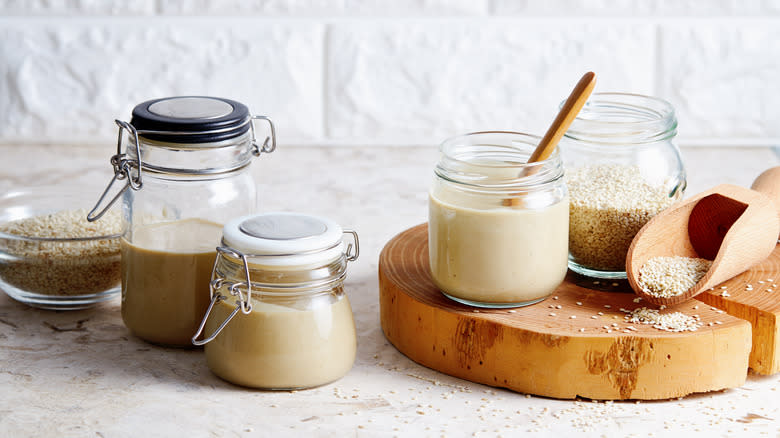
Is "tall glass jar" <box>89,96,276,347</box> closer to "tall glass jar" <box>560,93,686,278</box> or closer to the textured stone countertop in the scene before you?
the textured stone countertop

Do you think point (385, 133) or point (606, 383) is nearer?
point (606, 383)

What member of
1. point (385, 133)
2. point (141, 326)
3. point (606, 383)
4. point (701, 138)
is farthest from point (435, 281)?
point (701, 138)

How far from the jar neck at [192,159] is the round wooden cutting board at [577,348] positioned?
0.23 m

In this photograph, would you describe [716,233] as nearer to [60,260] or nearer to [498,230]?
[498,230]

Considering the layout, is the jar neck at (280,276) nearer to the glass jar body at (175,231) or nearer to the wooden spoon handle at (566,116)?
the glass jar body at (175,231)

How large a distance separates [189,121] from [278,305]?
19 cm

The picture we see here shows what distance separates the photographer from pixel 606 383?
2.85ft

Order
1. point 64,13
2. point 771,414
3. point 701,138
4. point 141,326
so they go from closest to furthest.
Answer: point 771,414 → point 141,326 → point 64,13 → point 701,138

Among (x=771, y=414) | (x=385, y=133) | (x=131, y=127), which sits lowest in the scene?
(x=771, y=414)

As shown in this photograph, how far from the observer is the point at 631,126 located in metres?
1.01

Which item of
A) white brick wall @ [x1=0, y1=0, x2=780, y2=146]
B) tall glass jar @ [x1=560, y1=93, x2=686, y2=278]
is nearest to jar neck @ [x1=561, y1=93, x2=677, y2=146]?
tall glass jar @ [x1=560, y1=93, x2=686, y2=278]

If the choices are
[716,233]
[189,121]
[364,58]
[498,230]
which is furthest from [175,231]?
[364,58]

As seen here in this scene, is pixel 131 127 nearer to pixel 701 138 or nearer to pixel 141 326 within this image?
pixel 141 326

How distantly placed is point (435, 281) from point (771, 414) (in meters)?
0.34
